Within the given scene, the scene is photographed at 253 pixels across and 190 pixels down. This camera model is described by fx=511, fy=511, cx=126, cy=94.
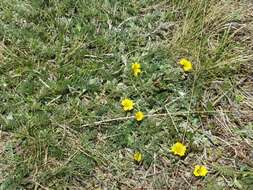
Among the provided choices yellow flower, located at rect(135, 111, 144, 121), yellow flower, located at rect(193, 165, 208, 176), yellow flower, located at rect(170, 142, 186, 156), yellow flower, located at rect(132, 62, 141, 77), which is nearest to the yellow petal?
yellow flower, located at rect(170, 142, 186, 156)

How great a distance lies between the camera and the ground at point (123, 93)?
288 centimetres

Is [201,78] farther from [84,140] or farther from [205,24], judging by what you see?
[84,140]

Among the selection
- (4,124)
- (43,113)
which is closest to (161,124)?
(43,113)

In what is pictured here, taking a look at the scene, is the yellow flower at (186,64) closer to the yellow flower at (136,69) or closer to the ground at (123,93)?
the ground at (123,93)

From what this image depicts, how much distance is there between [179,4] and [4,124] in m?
1.46

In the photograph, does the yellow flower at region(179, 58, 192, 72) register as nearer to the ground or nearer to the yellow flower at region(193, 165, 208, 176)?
the ground

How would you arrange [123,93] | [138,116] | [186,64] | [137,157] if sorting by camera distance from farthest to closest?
[186,64]
[123,93]
[138,116]
[137,157]

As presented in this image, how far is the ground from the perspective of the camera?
2883mm

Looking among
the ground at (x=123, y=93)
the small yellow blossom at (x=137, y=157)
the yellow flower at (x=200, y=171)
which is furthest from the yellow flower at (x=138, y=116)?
the yellow flower at (x=200, y=171)

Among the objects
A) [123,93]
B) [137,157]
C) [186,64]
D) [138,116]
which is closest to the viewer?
[137,157]

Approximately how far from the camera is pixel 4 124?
2953mm

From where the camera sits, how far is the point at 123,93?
10.3ft

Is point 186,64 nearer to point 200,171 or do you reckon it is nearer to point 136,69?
point 136,69

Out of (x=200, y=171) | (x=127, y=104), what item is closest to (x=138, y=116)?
(x=127, y=104)
